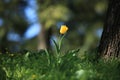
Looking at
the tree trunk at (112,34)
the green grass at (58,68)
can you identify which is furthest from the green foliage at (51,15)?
the green grass at (58,68)

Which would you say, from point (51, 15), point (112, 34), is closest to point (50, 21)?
point (51, 15)

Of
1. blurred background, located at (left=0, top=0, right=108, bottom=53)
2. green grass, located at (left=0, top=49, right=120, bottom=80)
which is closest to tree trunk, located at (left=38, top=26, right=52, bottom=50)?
blurred background, located at (left=0, top=0, right=108, bottom=53)

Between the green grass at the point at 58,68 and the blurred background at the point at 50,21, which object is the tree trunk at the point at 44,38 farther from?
the green grass at the point at 58,68

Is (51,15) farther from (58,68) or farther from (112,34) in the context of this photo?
(58,68)

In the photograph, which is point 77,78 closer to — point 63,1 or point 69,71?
point 69,71

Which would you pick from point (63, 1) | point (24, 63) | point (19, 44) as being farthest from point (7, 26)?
point (24, 63)

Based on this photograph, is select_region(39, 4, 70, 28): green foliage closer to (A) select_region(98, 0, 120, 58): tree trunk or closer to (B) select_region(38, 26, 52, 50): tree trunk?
(B) select_region(38, 26, 52, 50): tree trunk
